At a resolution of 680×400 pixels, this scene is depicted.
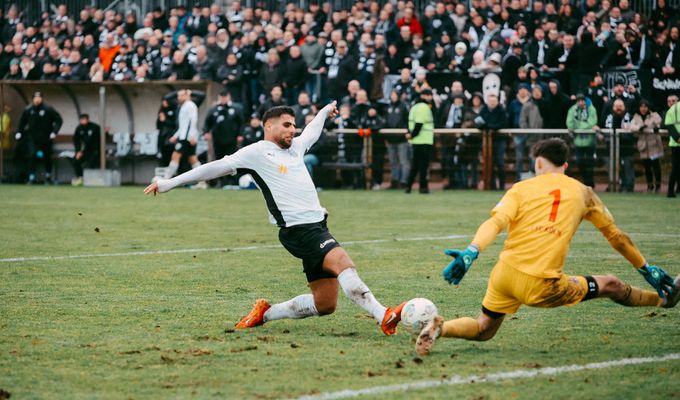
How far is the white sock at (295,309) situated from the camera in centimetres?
778

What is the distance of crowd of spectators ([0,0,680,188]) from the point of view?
23312 millimetres

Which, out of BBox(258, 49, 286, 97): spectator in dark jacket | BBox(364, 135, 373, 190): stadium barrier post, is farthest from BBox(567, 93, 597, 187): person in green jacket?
BBox(258, 49, 286, 97): spectator in dark jacket

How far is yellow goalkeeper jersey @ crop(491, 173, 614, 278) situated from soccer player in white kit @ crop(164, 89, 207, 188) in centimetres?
1883

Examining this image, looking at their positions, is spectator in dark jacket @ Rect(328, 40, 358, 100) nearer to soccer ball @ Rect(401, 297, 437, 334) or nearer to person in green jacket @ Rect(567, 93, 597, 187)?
person in green jacket @ Rect(567, 93, 597, 187)

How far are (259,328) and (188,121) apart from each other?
17844 mm

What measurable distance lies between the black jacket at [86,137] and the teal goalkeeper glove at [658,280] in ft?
71.0

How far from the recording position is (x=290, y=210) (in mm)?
7781

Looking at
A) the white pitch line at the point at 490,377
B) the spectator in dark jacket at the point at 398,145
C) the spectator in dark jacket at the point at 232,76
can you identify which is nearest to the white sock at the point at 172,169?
the spectator in dark jacket at the point at 232,76

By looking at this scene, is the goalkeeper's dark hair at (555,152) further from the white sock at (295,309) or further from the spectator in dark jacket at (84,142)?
the spectator in dark jacket at (84,142)

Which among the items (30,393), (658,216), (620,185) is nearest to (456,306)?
(30,393)

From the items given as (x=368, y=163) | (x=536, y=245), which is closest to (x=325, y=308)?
(x=536, y=245)

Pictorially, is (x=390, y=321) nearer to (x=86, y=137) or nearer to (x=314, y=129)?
(x=314, y=129)

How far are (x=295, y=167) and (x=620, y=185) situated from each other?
16003 millimetres

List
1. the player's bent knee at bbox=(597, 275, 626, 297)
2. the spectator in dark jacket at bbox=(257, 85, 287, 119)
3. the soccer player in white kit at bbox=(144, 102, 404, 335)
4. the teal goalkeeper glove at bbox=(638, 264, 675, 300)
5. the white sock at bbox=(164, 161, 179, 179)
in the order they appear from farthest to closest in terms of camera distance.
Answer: the white sock at bbox=(164, 161, 179, 179) → the spectator in dark jacket at bbox=(257, 85, 287, 119) → the soccer player in white kit at bbox=(144, 102, 404, 335) → the teal goalkeeper glove at bbox=(638, 264, 675, 300) → the player's bent knee at bbox=(597, 275, 626, 297)
